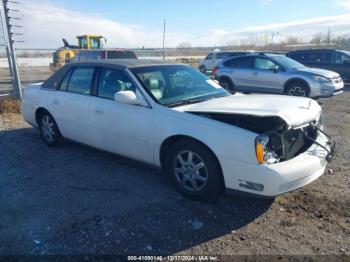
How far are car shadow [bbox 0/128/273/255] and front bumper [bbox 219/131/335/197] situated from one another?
1.43ft

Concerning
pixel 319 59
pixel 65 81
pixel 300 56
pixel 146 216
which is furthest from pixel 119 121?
pixel 319 59

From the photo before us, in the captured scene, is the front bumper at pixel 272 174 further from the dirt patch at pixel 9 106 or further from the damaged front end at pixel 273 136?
the dirt patch at pixel 9 106

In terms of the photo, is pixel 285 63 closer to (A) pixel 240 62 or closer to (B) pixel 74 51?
(A) pixel 240 62

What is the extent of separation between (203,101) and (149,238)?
1877mm

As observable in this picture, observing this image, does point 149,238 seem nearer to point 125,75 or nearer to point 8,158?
point 125,75

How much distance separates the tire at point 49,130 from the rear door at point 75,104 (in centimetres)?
22

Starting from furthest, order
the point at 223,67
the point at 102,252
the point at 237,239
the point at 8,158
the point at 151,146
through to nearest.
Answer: the point at 223,67 → the point at 8,158 → the point at 151,146 → the point at 237,239 → the point at 102,252

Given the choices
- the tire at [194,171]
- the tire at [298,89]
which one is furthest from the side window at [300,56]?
the tire at [194,171]

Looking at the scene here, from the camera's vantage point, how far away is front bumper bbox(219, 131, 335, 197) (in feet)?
9.89

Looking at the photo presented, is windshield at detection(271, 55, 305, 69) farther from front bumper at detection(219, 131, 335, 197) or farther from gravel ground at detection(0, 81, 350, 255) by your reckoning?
front bumper at detection(219, 131, 335, 197)

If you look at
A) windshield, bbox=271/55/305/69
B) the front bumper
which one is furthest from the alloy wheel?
windshield, bbox=271/55/305/69

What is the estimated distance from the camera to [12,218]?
3.35 meters

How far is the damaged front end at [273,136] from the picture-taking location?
122 inches

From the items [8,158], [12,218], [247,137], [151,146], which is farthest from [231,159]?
[8,158]
